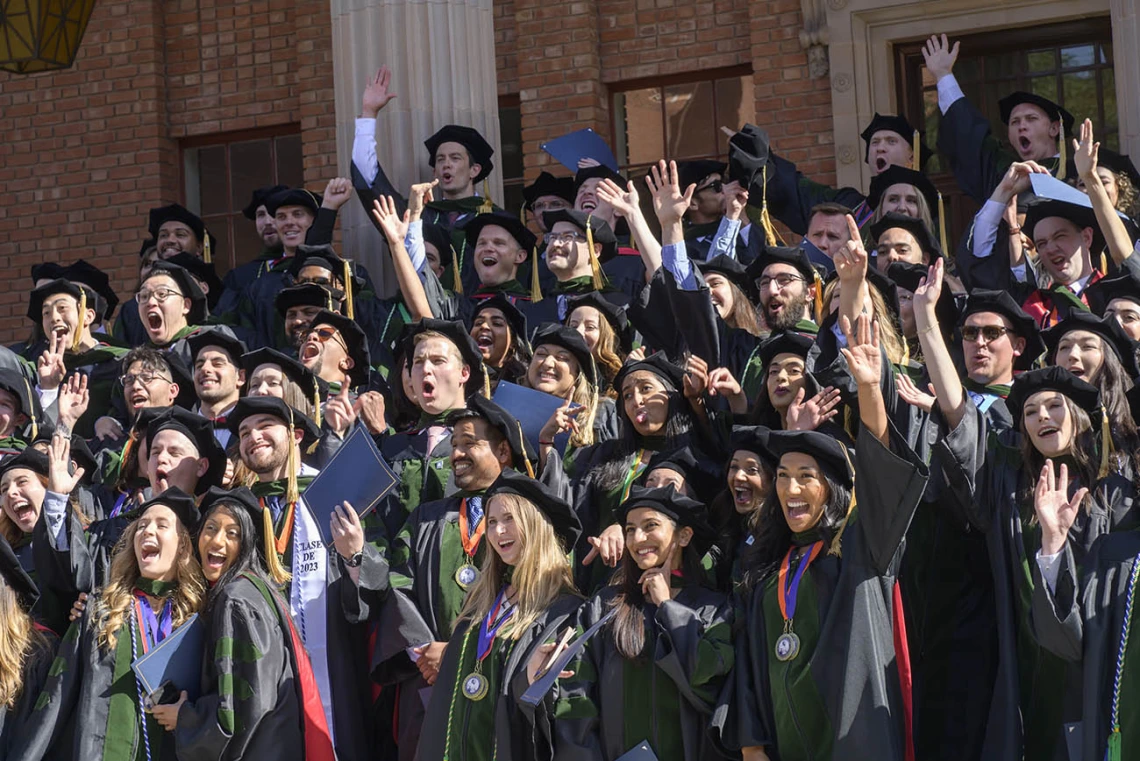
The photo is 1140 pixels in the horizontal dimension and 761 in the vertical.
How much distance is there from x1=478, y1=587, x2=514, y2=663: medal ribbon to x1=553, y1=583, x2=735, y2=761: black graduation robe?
1.05 feet

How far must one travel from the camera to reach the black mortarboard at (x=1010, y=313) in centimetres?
666

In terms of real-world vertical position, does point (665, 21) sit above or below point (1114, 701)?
above

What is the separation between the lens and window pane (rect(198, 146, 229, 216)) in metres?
13.5

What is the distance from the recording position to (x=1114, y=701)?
18.7 ft

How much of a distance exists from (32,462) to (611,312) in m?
2.43

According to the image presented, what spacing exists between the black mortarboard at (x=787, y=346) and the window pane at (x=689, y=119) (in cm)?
542

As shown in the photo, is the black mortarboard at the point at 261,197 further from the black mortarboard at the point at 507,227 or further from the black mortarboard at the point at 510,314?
the black mortarboard at the point at 510,314

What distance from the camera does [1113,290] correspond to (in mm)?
7281

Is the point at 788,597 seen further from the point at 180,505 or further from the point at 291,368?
the point at 291,368

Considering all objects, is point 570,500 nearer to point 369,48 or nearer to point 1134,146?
point 369,48

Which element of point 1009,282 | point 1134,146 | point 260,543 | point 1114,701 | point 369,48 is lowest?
point 1114,701

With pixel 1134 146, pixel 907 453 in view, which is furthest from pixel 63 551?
pixel 1134 146

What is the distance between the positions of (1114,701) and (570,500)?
2.16 m

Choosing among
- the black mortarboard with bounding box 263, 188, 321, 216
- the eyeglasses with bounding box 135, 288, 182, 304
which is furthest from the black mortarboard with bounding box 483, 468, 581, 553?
the black mortarboard with bounding box 263, 188, 321, 216
